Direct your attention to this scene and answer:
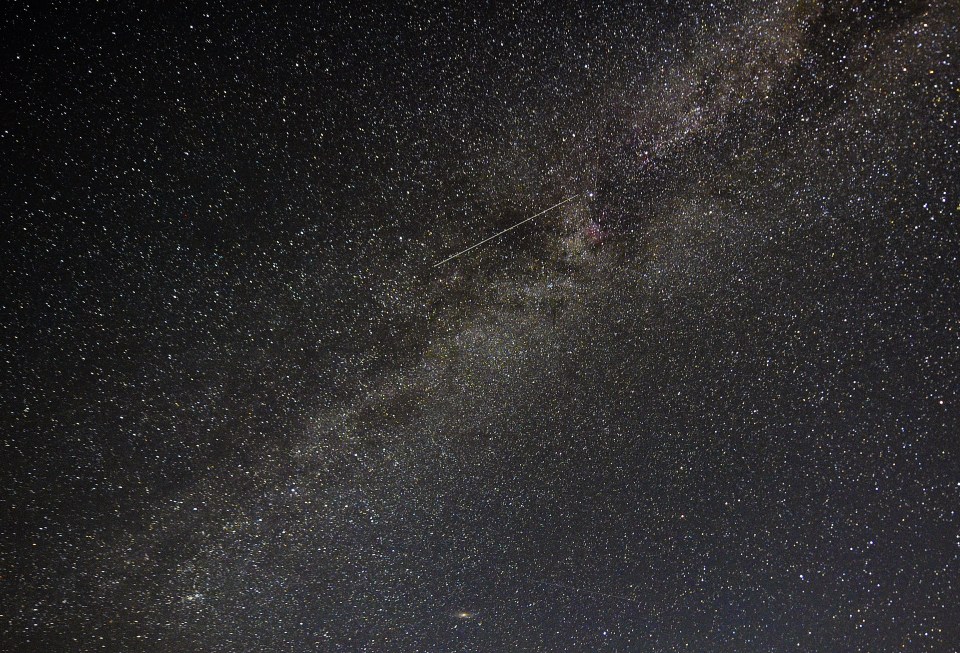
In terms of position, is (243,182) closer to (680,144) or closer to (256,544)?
(680,144)

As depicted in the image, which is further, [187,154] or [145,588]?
[145,588]

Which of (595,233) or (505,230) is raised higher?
(505,230)

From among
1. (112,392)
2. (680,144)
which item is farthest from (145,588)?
(680,144)

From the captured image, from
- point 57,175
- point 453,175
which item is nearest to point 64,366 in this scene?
point 57,175

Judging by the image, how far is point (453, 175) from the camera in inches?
40.0

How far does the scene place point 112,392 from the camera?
1206 mm

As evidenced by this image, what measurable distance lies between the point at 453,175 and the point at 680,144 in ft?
1.72

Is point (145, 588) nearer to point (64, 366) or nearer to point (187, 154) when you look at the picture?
point (64, 366)

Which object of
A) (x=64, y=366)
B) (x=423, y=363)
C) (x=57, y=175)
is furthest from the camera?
(x=423, y=363)

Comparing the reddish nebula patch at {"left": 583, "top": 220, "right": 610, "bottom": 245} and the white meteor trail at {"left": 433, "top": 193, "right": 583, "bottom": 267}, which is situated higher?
the white meteor trail at {"left": 433, "top": 193, "right": 583, "bottom": 267}

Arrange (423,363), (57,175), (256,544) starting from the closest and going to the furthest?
(57,175)
(423,363)
(256,544)

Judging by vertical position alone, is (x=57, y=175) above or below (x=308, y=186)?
above

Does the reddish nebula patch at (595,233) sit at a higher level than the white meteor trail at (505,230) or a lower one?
→ lower

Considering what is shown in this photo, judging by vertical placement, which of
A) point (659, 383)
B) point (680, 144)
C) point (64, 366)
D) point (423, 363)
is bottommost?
point (659, 383)
